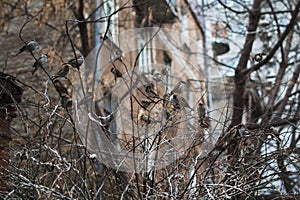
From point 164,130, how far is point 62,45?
503 centimetres

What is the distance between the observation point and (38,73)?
816cm

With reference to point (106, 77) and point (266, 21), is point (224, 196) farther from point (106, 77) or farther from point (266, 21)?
point (266, 21)

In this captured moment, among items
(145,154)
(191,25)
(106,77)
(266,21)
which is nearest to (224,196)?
(145,154)

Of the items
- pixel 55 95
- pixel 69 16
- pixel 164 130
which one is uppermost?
pixel 69 16

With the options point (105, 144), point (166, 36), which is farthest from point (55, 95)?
point (105, 144)

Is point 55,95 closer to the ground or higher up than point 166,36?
closer to the ground

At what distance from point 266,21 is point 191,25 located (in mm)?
4039

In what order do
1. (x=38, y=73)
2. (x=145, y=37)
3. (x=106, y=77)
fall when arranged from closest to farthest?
(x=106, y=77) → (x=145, y=37) → (x=38, y=73)

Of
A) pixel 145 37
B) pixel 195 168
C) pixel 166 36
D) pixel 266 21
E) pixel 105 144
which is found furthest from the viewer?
pixel 266 21

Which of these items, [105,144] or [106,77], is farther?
[106,77]

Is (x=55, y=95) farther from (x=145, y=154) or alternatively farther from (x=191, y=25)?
(x=191, y=25)

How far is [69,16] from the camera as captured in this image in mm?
8258

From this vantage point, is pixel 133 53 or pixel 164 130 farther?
pixel 133 53

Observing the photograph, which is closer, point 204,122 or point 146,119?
point 204,122
